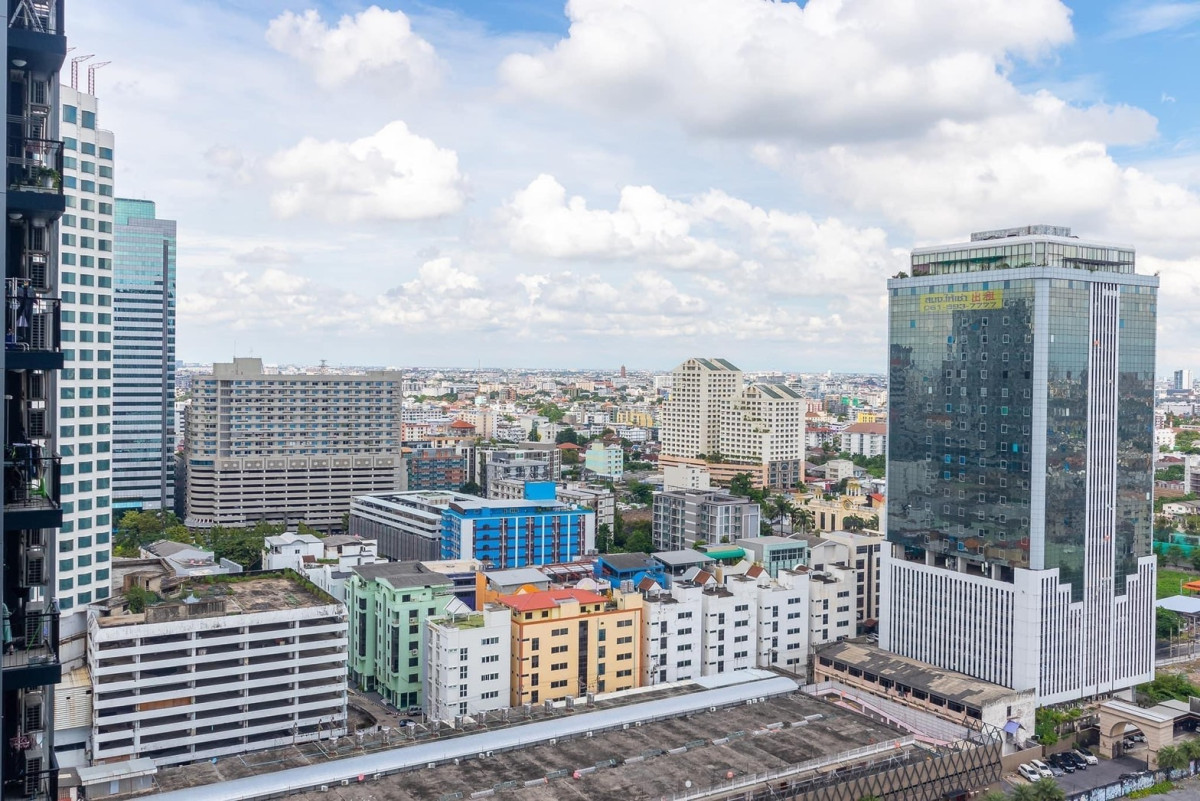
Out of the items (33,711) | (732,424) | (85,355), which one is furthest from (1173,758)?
(732,424)

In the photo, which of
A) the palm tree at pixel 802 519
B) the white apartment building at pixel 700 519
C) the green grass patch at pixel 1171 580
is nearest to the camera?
the green grass patch at pixel 1171 580

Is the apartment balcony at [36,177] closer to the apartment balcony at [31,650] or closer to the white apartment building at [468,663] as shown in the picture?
the apartment balcony at [31,650]

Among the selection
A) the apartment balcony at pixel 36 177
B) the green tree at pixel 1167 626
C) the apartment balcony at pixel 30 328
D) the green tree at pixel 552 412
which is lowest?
the green tree at pixel 1167 626

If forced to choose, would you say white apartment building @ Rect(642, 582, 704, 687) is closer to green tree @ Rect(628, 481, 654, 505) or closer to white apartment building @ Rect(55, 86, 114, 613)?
white apartment building @ Rect(55, 86, 114, 613)

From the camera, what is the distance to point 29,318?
8695mm

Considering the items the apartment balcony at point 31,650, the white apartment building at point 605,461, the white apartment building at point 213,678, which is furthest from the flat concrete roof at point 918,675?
the white apartment building at point 605,461

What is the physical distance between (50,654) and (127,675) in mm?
24023

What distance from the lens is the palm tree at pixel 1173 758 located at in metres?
33.2

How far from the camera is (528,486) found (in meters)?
64.2

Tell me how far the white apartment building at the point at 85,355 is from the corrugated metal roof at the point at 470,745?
42.8 ft

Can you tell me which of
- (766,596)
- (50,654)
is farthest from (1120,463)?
(50,654)

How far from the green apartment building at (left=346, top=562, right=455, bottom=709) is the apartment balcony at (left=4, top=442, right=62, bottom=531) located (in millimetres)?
28943

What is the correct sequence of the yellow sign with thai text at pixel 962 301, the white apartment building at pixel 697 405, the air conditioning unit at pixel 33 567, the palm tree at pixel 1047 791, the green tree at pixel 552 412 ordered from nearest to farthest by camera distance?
1. the air conditioning unit at pixel 33 567
2. the palm tree at pixel 1047 791
3. the yellow sign with thai text at pixel 962 301
4. the white apartment building at pixel 697 405
5. the green tree at pixel 552 412

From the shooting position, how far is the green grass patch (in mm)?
60706
